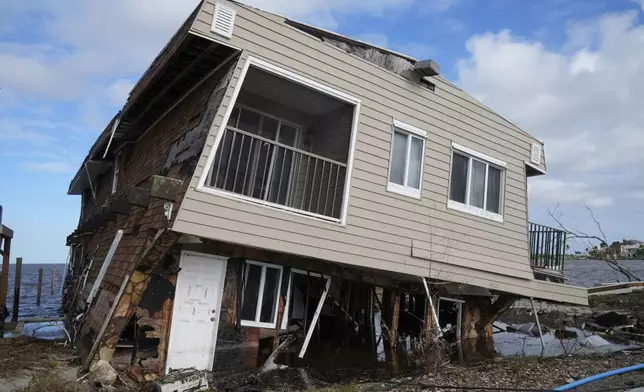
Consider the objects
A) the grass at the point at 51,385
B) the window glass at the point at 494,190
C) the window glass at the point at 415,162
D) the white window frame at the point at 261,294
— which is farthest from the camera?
the window glass at the point at 494,190

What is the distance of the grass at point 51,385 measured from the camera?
6414mm

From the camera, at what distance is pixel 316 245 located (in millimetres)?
8352

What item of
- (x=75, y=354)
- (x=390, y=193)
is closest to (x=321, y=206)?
(x=390, y=193)

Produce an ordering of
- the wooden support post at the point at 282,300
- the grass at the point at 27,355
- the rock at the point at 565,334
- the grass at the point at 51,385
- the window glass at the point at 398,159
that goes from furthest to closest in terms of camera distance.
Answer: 1. the rock at the point at 565,334
2. the wooden support post at the point at 282,300
3. the window glass at the point at 398,159
4. the grass at the point at 27,355
5. the grass at the point at 51,385

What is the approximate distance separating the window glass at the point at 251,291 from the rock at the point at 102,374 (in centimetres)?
256

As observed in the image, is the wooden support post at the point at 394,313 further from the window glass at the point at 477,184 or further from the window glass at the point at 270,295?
the window glass at the point at 270,295

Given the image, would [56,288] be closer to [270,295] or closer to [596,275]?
[270,295]

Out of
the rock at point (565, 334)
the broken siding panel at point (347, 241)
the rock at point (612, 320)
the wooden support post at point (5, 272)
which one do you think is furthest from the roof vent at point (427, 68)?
the wooden support post at point (5, 272)

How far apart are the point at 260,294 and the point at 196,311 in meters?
1.46

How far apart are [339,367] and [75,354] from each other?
16.2 ft

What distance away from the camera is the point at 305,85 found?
8375mm

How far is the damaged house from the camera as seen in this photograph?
7.66m

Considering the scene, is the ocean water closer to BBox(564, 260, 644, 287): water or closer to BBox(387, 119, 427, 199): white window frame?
BBox(564, 260, 644, 287): water

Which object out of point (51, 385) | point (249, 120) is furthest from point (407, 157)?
point (51, 385)
